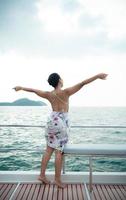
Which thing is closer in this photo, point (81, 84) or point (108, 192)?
point (81, 84)

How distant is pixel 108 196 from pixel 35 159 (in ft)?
45.4

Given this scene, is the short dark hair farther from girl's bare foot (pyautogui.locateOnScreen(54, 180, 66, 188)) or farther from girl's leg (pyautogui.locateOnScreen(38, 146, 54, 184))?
girl's bare foot (pyautogui.locateOnScreen(54, 180, 66, 188))

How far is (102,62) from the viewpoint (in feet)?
216

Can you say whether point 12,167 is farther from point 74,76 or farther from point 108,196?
point 74,76

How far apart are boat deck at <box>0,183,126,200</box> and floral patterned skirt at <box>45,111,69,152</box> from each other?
49 cm

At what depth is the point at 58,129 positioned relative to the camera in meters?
3.22

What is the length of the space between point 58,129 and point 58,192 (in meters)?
0.69

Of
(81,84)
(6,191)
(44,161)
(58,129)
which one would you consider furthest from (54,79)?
(6,191)

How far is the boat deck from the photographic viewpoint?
122 inches

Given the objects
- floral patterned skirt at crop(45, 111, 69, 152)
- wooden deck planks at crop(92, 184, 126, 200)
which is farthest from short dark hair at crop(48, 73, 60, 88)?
wooden deck planks at crop(92, 184, 126, 200)

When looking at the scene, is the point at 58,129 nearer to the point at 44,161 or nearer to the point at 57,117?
the point at 57,117

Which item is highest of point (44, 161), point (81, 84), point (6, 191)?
point (81, 84)

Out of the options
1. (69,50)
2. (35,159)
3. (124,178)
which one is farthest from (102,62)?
(124,178)

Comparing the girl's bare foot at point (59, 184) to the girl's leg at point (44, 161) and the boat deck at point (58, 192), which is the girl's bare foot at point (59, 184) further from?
the girl's leg at point (44, 161)
